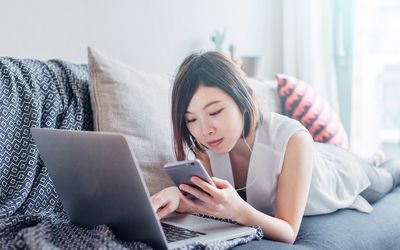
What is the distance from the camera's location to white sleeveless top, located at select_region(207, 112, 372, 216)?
3.89 ft

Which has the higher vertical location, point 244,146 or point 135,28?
point 135,28

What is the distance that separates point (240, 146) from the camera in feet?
4.15

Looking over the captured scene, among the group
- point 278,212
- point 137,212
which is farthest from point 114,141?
point 278,212

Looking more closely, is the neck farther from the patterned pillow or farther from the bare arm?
the patterned pillow

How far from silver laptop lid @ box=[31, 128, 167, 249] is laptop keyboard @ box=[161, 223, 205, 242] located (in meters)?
0.08

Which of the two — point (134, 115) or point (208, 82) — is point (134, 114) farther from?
point (208, 82)

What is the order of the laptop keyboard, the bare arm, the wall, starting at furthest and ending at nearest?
the wall < the bare arm < the laptop keyboard

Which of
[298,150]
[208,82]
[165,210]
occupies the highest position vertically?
[208,82]

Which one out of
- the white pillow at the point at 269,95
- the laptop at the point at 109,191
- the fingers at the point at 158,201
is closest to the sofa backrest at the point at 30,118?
the laptop at the point at 109,191

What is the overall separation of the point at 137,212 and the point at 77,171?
0.16 meters

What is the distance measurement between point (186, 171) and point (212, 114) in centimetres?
26

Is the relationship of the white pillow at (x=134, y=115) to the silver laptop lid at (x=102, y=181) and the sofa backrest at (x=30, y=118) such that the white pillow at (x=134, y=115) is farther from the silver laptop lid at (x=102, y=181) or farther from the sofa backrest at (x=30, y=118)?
the silver laptop lid at (x=102, y=181)

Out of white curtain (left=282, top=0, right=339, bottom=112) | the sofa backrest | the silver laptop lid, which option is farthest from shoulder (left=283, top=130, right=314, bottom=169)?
white curtain (left=282, top=0, right=339, bottom=112)

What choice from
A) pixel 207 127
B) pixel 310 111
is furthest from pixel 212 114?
pixel 310 111
